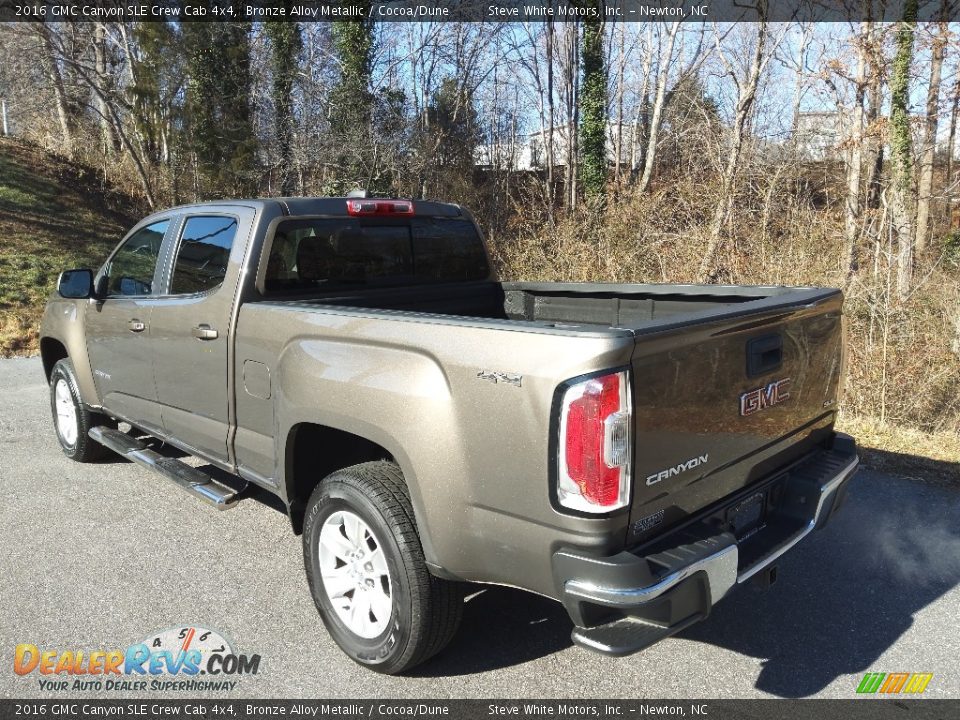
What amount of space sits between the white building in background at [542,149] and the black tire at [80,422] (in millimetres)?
18553

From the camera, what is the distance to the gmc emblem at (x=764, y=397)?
8.84 feet

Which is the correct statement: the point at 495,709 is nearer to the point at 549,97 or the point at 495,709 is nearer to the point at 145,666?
the point at 145,666

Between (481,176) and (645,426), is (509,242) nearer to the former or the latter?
(481,176)

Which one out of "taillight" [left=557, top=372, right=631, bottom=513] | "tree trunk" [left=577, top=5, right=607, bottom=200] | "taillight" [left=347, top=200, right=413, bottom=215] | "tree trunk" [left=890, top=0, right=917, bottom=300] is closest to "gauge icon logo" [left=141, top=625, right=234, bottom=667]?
"taillight" [left=557, top=372, right=631, bottom=513]

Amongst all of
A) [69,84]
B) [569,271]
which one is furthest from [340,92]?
[569,271]

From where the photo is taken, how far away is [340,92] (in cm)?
1827

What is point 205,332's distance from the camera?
3.71m

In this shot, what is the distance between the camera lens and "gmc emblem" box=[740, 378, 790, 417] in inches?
106

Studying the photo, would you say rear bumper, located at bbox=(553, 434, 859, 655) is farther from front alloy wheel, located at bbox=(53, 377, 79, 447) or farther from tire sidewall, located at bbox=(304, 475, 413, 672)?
front alloy wheel, located at bbox=(53, 377, 79, 447)

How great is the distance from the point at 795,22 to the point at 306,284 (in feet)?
45.3

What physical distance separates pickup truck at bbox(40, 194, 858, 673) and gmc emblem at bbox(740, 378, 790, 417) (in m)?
0.01

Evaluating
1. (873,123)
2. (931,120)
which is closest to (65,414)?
(873,123)

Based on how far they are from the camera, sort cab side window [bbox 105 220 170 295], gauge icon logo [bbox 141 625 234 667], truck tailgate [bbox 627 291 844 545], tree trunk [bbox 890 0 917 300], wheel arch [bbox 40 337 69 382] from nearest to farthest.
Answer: truck tailgate [bbox 627 291 844 545] < gauge icon logo [bbox 141 625 234 667] < cab side window [bbox 105 220 170 295] < wheel arch [bbox 40 337 69 382] < tree trunk [bbox 890 0 917 300]

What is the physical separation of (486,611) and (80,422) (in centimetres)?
373
